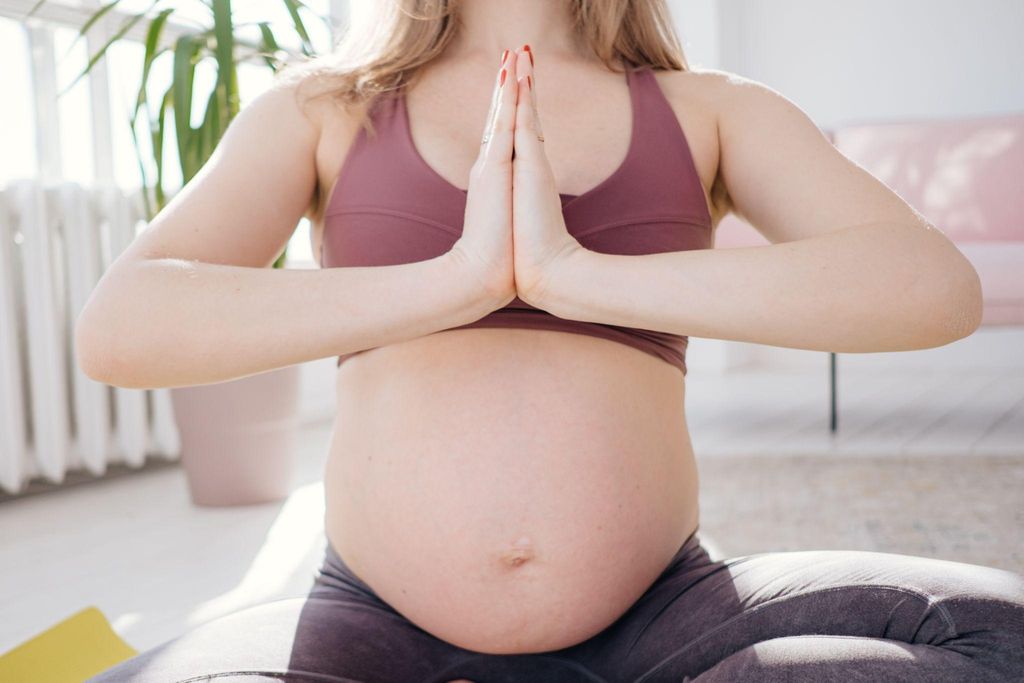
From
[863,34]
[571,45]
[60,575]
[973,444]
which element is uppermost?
[571,45]

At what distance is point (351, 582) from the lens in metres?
0.99

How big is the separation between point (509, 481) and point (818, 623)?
0.28 m

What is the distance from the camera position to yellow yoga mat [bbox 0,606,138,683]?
115cm

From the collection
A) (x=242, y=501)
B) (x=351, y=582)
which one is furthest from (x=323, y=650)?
(x=242, y=501)

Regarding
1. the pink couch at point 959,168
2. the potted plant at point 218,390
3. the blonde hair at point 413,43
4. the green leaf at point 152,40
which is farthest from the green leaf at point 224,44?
the pink couch at point 959,168

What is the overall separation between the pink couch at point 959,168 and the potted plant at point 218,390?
2083mm

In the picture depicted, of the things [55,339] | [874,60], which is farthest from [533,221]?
[874,60]

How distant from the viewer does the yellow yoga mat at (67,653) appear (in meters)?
1.15

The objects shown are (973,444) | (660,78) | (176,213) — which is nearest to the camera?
Result: (176,213)

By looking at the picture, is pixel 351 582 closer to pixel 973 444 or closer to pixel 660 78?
pixel 660 78

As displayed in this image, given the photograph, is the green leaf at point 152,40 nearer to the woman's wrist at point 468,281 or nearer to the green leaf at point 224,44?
the green leaf at point 224,44

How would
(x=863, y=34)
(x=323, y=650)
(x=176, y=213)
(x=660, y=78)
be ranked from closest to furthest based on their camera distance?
(x=323, y=650)
(x=176, y=213)
(x=660, y=78)
(x=863, y=34)

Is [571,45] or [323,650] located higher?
[571,45]

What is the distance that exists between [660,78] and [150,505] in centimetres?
207
